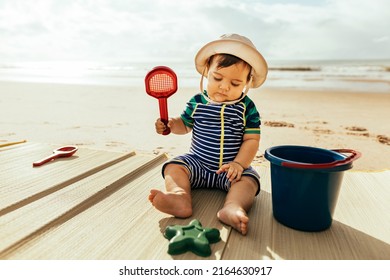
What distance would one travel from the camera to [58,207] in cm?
115

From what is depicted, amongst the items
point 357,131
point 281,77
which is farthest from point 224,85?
point 281,77

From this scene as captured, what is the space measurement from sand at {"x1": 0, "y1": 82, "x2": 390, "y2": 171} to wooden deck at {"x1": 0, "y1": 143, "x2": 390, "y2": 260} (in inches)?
36.1

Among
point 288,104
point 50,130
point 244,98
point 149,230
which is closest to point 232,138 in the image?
point 244,98

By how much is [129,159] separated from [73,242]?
2.63ft

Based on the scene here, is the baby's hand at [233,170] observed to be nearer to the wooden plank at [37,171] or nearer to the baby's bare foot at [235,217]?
the baby's bare foot at [235,217]

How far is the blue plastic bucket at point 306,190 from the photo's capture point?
989 millimetres

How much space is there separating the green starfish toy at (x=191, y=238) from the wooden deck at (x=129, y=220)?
18mm

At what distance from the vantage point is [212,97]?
1.30 metres

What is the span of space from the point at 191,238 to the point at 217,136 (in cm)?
50

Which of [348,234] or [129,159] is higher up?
[129,159]

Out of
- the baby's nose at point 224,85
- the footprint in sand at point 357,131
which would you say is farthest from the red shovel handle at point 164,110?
the footprint in sand at point 357,131

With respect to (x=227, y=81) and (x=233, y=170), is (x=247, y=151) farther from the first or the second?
(x=227, y=81)
